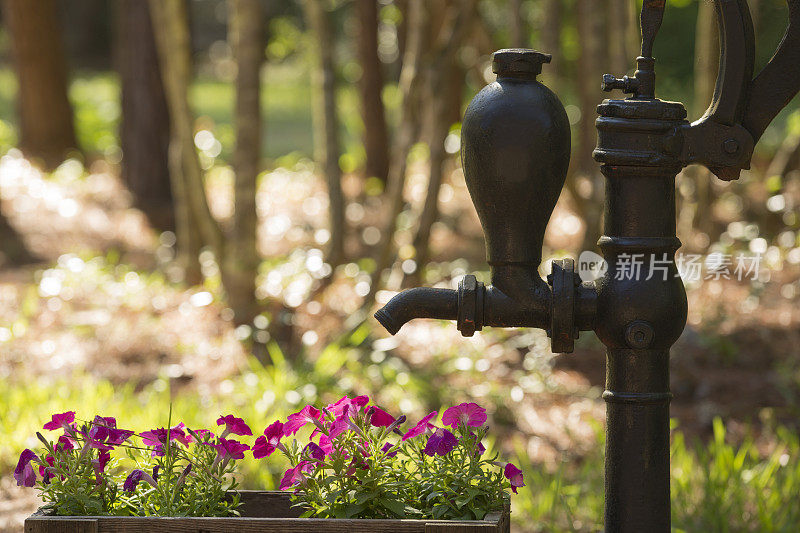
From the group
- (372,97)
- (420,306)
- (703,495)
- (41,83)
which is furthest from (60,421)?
(41,83)

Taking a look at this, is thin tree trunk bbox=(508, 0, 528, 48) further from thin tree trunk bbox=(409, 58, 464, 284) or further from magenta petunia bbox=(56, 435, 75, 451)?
magenta petunia bbox=(56, 435, 75, 451)

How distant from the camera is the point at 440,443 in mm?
1611

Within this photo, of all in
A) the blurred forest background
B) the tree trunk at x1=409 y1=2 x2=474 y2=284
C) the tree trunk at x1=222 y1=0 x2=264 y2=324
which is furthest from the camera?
the tree trunk at x1=409 y1=2 x2=474 y2=284

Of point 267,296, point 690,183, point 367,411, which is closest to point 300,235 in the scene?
point 267,296

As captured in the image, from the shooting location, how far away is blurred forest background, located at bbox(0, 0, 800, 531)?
12.1ft

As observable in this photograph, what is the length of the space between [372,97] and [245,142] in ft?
16.6

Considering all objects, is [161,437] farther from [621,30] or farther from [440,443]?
[621,30]

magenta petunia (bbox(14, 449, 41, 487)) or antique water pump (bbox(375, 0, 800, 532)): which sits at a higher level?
antique water pump (bbox(375, 0, 800, 532))

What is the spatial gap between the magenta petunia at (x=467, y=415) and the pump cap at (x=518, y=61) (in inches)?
22.0

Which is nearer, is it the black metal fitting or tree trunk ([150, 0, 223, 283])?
the black metal fitting

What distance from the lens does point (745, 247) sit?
593 cm

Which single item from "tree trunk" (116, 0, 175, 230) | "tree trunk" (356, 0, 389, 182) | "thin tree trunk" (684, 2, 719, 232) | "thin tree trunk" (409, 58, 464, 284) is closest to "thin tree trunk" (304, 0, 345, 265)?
"thin tree trunk" (409, 58, 464, 284)

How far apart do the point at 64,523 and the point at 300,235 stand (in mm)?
5955

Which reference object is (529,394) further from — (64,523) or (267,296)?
(64,523)
